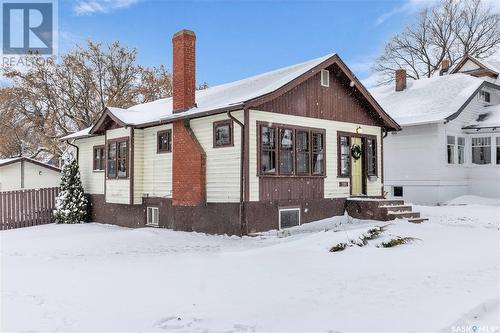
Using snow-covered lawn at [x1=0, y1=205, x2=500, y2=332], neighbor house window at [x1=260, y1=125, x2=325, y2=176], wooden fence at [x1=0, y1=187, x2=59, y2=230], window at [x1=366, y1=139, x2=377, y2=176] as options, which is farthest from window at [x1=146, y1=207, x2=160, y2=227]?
window at [x1=366, y1=139, x2=377, y2=176]

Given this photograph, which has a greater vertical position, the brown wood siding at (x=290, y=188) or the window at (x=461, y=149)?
the window at (x=461, y=149)

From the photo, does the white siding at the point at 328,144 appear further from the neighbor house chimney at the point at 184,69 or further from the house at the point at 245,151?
the neighbor house chimney at the point at 184,69

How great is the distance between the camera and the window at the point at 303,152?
14.4 m

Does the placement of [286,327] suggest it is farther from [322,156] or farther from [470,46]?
[470,46]

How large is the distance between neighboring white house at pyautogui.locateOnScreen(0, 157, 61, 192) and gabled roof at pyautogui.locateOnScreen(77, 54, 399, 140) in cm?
992

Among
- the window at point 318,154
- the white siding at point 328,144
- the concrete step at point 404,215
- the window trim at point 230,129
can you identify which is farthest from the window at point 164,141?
the concrete step at point 404,215

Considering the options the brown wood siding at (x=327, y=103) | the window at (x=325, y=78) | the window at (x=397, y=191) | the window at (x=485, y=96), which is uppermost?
the window at (x=485, y=96)

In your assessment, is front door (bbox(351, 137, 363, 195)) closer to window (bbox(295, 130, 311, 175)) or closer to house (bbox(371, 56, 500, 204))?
window (bbox(295, 130, 311, 175))

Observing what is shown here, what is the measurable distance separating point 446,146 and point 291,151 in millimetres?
11423

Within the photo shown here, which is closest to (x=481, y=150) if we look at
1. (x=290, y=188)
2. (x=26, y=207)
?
(x=290, y=188)

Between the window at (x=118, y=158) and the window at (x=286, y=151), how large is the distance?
6.19m

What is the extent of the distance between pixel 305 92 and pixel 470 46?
115 ft

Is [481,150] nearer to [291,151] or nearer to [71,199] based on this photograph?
[291,151]

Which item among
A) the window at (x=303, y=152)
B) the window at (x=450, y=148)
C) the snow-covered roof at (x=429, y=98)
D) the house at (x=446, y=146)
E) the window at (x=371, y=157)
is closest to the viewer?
the window at (x=303, y=152)
